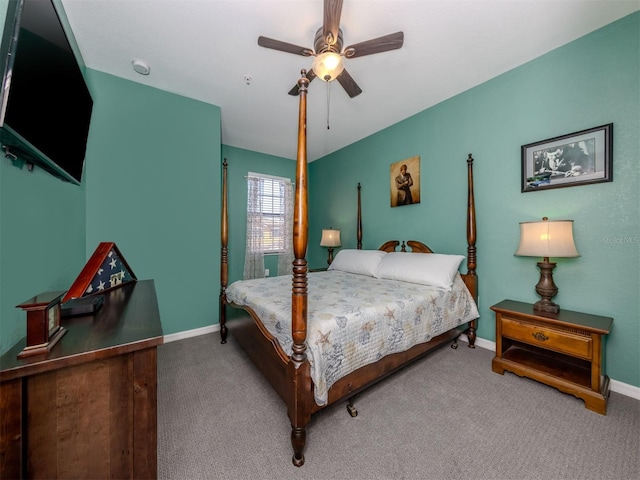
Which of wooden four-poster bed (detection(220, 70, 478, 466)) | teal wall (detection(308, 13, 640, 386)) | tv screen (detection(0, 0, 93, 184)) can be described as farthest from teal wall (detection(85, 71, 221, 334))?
teal wall (detection(308, 13, 640, 386))

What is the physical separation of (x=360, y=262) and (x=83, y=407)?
2.78m

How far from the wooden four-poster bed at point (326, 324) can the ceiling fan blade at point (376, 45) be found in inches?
27.7

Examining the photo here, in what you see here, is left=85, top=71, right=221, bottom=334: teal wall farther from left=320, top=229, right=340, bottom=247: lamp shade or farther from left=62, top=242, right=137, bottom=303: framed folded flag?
left=320, top=229, right=340, bottom=247: lamp shade

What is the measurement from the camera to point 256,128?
359 cm

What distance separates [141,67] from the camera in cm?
228

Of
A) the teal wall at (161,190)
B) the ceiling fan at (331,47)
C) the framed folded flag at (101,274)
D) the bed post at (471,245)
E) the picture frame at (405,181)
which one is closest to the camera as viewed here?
the framed folded flag at (101,274)

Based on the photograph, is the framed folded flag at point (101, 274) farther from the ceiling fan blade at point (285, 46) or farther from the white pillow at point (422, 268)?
the white pillow at point (422, 268)

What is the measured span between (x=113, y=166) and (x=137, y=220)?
563 millimetres

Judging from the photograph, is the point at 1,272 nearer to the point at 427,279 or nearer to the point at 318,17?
the point at 318,17

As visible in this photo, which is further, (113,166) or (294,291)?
(113,166)

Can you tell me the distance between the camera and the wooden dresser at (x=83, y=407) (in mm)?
633

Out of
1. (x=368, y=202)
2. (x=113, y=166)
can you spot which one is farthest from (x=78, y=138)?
(x=368, y=202)

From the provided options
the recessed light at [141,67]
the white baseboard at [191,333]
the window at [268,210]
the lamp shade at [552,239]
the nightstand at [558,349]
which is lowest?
the white baseboard at [191,333]

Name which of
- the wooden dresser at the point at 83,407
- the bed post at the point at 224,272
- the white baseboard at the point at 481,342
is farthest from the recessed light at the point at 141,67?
the white baseboard at the point at 481,342
